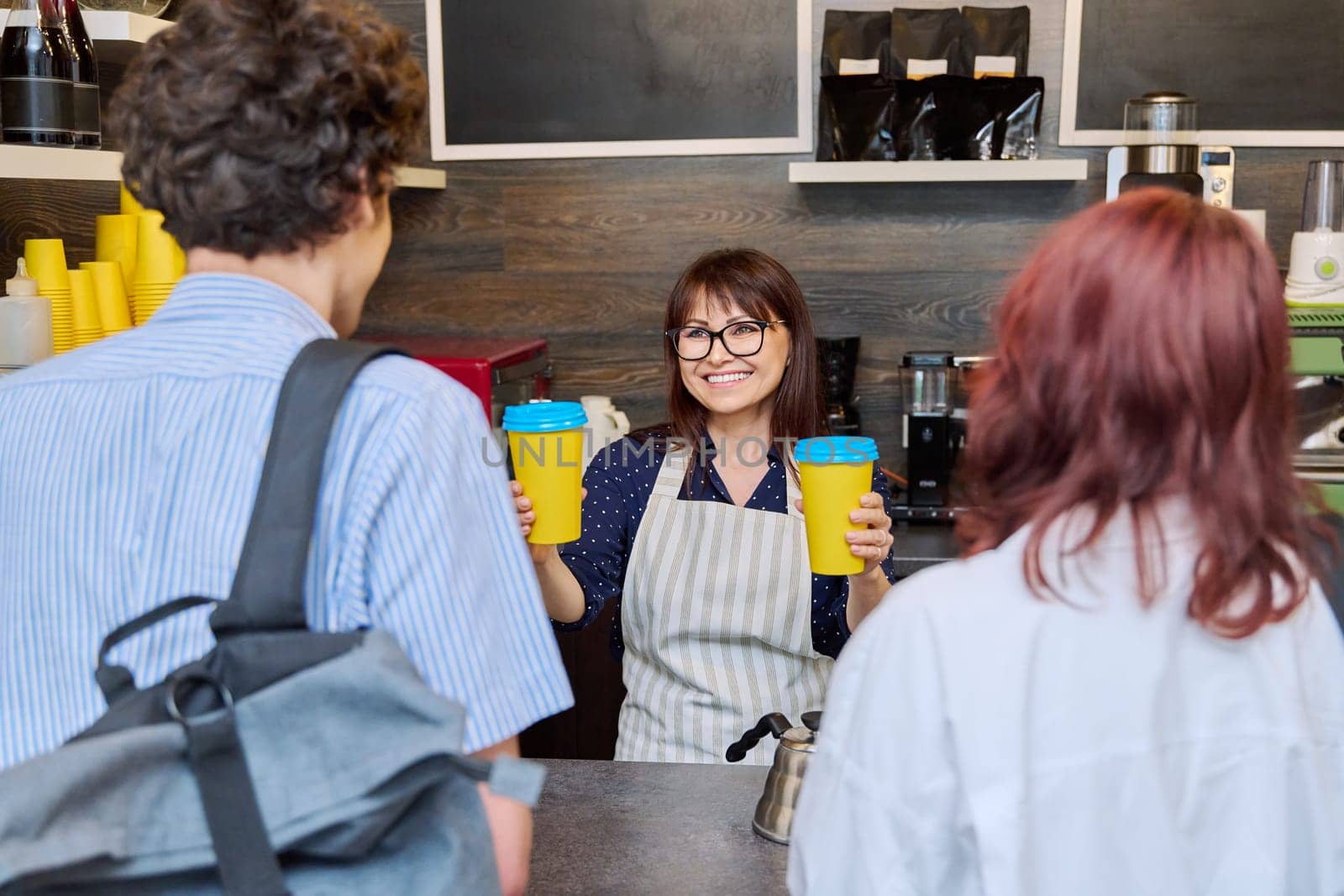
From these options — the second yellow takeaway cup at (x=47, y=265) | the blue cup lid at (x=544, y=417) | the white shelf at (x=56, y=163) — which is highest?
the white shelf at (x=56, y=163)

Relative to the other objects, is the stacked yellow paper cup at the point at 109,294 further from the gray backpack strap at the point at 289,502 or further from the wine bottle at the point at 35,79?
the gray backpack strap at the point at 289,502

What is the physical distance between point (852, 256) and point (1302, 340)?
1.06 metres

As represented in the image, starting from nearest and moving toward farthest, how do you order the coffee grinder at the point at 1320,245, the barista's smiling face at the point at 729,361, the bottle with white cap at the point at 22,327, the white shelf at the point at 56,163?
1. the white shelf at the point at 56,163
2. the bottle with white cap at the point at 22,327
3. the barista's smiling face at the point at 729,361
4. the coffee grinder at the point at 1320,245

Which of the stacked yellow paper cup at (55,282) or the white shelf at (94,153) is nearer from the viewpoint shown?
the white shelf at (94,153)

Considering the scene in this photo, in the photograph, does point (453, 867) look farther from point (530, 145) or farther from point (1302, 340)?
point (530, 145)

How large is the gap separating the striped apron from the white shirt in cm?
101

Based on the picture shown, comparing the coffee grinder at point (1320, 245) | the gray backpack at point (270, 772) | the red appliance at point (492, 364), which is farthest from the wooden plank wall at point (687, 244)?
the gray backpack at point (270, 772)

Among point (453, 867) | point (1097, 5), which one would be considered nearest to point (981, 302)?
point (1097, 5)

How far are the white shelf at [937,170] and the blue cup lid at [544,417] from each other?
5.22 feet

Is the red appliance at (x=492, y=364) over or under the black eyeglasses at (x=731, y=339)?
under

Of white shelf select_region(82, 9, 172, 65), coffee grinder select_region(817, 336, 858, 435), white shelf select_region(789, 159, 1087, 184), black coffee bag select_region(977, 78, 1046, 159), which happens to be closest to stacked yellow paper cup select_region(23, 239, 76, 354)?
white shelf select_region(82, 9, 172, 65)

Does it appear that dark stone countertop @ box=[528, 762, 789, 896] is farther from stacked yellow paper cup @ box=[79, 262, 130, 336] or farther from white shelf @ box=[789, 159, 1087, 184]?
white shelf @ box=[789, 159, 1087, 184]

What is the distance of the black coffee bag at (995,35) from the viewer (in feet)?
10.0

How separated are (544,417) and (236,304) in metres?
0.65
